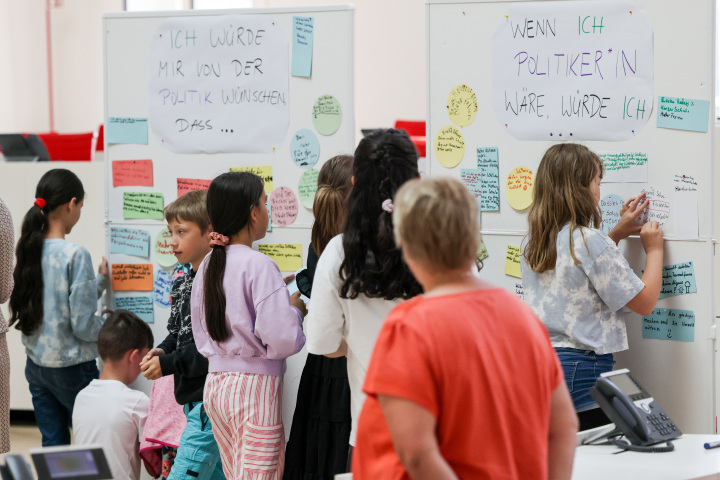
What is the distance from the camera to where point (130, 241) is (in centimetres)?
335

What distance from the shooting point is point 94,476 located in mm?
1435

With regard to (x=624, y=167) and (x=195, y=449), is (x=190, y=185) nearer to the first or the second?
(x=195, y=449)

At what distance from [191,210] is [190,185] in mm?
303

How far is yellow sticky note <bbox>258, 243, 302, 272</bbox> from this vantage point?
3121 millimetres

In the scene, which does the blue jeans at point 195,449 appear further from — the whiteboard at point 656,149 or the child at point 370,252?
the whiteboard at point 656,149

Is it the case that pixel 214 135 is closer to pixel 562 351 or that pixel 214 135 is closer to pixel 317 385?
pixel 317 385

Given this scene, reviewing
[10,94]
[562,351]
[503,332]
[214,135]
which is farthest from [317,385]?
[10,94]

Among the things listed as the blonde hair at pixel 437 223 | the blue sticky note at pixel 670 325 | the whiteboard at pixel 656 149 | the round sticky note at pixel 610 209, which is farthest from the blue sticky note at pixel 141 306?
the blonde hair at pixel 437 223

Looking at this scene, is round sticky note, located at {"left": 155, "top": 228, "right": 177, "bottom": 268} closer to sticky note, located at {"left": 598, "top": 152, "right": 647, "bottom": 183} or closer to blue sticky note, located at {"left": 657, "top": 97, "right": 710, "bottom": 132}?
sticky note, located at {"left": 598, "top": 152, "right": 647, "bottom": 183}

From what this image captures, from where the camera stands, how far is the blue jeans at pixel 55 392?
3438mm

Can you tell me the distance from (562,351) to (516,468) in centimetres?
124

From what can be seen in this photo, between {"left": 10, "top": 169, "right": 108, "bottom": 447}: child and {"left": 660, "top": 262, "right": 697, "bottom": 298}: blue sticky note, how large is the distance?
86.1 inches

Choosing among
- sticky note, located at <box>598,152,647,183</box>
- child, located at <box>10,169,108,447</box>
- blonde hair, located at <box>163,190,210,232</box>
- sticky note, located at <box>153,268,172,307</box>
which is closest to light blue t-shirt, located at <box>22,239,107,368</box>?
child, located at <box>10,169,108,447</box>

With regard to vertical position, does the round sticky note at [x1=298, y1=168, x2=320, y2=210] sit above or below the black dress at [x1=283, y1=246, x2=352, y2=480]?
above
